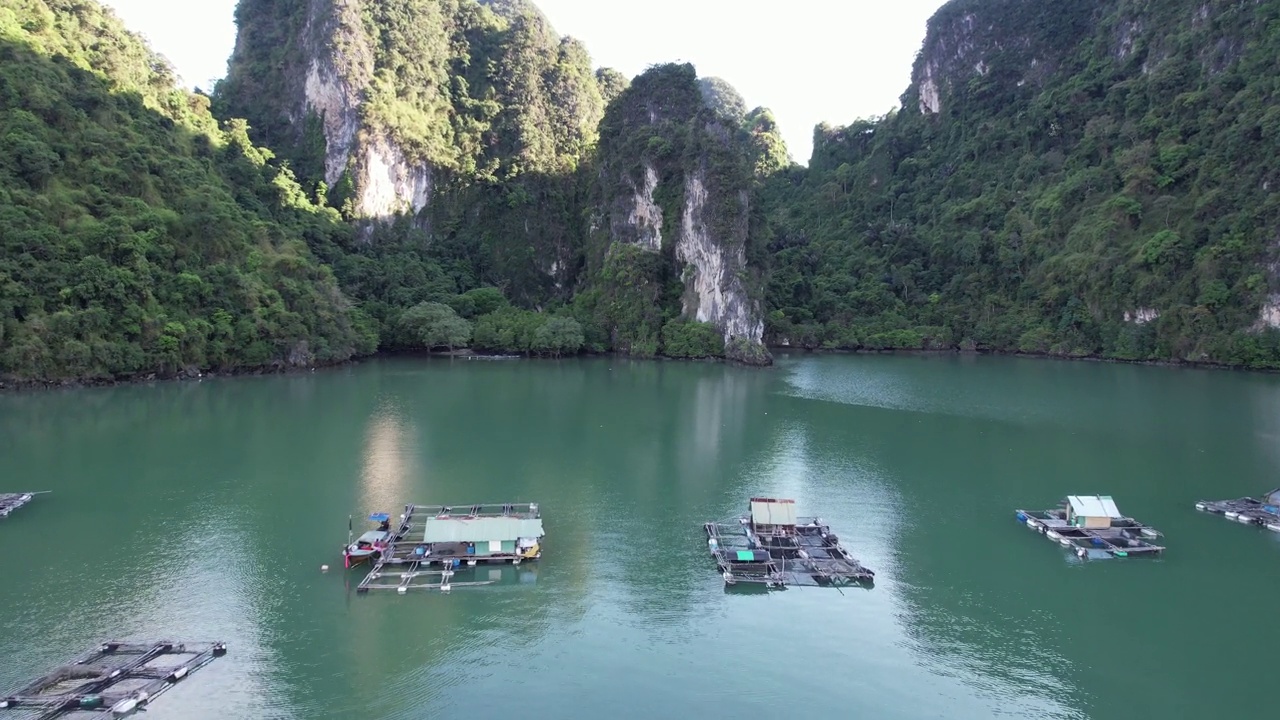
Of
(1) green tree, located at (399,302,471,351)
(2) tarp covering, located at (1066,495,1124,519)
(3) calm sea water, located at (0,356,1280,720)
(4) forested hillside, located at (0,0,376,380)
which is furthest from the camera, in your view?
(1) green tree, located at (399,302,471,351)

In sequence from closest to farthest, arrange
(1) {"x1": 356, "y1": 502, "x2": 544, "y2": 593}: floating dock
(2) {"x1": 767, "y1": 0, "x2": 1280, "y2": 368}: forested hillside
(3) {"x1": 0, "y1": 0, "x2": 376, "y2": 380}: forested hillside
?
(1) {"x1": 356, "y1": 502, "x2": 544, "y2": 593}: floating dock
(3) {"x1": 0, "y1": 0, "x2": 376, "y2": 380}: forested hillside
(2) {"x1": 767, "y1": 0, "x2": 1280, "y2": 368}: forested hillside

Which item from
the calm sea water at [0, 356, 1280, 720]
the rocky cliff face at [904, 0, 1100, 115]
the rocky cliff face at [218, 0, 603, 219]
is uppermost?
the rocky cliff face at [904, 0, 1100, 115]

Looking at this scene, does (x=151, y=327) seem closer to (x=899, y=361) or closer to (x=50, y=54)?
(x=50, y=54)

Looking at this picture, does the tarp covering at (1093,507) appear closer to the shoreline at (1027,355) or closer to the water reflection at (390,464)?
the water reflection at (390,464)

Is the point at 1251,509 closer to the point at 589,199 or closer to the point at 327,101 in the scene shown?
the point at 589,199

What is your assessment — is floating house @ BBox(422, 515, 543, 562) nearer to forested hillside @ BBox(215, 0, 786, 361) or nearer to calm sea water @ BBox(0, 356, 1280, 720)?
calm sea water @ BBox(0, 356, 1280, 720)

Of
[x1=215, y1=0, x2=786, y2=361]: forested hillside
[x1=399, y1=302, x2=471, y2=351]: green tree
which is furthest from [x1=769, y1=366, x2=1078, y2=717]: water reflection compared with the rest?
[x1=399, y1=302, x2=471, y2=351]: green tree
